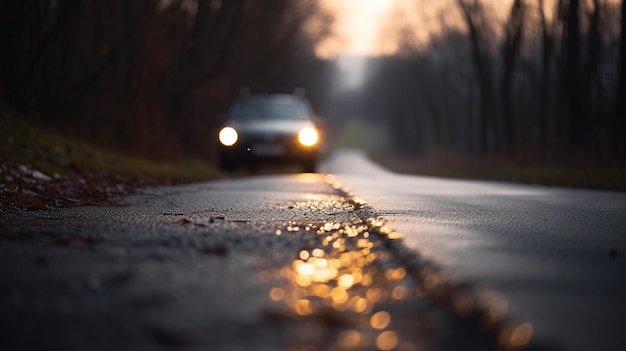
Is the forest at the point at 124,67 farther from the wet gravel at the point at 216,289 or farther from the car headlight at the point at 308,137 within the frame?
the wet gravel at the point at 216,289

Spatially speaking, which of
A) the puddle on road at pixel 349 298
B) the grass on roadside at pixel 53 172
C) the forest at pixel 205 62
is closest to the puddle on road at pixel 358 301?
the puddle on road at pixel 349 298

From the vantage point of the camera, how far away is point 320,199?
9.77 metres

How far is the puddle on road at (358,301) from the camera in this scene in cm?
293

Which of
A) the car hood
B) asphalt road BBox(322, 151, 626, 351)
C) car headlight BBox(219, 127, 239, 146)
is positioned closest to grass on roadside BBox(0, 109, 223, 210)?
car headlight BBox(219, 127, 239, 146)

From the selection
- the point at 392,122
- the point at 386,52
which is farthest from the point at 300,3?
the point at 392,122

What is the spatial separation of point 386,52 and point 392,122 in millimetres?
27624

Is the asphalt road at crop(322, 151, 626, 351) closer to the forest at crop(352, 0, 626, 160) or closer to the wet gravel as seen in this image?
the wet gravel

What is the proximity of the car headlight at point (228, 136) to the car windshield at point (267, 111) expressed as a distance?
41cm

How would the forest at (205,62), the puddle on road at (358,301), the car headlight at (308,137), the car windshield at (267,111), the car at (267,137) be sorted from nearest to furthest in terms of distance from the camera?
the puddle on road at (358,301) → the forest at (205,62) → the car at (267,137) → the car headlight at (308,137) → the car windshield at (267,111)

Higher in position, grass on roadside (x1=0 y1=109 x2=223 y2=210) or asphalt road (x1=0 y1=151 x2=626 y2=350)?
grass on roadside (x1=0 y1=109 x2=223 y2=210)

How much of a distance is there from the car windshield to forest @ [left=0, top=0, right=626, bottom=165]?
0.67 meters

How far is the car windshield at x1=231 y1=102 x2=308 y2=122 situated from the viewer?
2003cm

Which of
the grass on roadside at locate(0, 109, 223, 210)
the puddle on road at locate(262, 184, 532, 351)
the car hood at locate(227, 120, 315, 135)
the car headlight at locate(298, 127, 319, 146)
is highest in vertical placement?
the car hood at locate(227, 120, 315, 135)

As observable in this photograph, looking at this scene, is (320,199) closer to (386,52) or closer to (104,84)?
(104,84)
